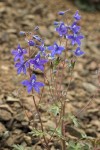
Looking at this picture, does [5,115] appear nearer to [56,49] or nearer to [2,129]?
[2,129]

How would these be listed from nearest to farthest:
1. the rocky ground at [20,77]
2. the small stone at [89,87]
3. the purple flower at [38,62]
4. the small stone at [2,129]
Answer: the purple flower at [38,62], the small stone at [2,129], the rocky ground at [20,77], the small stone at [89,87]

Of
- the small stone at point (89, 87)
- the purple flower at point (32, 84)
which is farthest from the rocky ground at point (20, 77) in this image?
the purple flower at point (32, 84)

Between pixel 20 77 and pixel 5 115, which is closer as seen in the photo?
pixel 5 115

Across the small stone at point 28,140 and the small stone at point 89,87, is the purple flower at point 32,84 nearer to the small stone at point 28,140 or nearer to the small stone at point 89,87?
the small stone at point 28,140

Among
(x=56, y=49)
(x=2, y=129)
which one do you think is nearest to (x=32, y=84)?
(x=56, y=49)

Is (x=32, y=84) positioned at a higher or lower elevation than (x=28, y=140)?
higher

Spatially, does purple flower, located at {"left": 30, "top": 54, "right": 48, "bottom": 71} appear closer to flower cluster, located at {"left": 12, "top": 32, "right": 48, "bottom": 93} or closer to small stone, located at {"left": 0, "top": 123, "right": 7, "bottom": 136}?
flower cluster, located at {"left": 12, "top": 32, "right": 48, "bottom": 93}

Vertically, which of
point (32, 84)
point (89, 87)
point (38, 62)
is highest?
point (38, 62)

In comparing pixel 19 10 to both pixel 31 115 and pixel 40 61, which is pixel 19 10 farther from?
pixel 40 61

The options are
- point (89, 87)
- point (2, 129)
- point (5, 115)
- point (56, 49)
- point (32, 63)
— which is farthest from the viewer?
point (89, 87)
